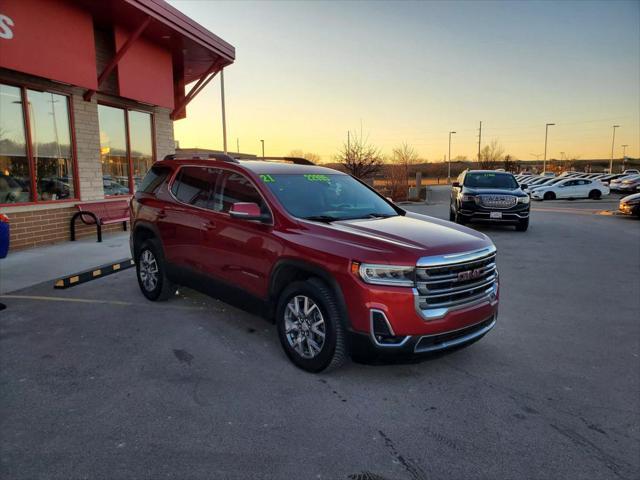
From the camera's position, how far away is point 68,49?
9891mm

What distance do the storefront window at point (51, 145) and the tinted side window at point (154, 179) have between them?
Answer: 18.4 feet

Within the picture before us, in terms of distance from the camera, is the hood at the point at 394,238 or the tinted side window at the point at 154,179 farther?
the tinted side window at the point at 154,179

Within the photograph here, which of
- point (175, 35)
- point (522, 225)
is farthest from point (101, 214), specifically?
point (522, 225)

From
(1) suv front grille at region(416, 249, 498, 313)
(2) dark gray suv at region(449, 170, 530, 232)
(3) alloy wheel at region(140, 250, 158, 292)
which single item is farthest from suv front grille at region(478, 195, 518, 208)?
(3) alloy wheel at region(140, 250, 158, 292)

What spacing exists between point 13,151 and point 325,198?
8.34 meters

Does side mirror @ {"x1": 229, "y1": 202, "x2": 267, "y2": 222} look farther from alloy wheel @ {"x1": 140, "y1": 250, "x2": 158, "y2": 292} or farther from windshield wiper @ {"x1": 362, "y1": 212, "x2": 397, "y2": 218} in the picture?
alloy wheel @ {"x1": 140, "y1": 250, "x2": 158, "y2": 292}

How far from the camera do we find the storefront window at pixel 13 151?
9414mm

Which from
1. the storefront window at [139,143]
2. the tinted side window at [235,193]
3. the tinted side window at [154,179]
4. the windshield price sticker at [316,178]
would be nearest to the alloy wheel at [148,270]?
the tinted side window at [154,179]

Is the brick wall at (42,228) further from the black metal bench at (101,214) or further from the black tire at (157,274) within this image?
the black tire at (157,274)

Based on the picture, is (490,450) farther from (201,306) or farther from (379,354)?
(201,306)

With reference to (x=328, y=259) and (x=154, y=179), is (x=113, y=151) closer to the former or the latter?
(x=154, y=179)

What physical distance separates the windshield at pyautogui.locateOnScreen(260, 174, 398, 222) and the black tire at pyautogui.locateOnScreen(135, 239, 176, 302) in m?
2.03

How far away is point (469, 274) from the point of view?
3668mm

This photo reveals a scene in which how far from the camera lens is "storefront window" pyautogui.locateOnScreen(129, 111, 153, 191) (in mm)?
13500
